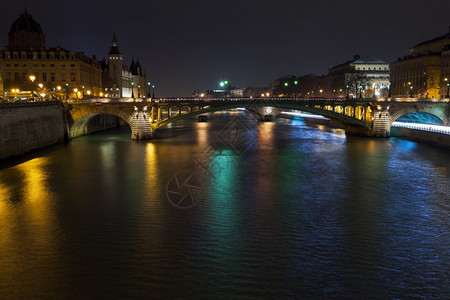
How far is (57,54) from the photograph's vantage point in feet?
259

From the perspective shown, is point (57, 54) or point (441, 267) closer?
point (441, 267)

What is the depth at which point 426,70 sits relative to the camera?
76500mm

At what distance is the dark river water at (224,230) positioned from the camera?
1188 centimetres

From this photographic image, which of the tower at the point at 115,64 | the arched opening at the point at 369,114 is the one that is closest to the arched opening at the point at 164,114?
the tower at the point at 115,64

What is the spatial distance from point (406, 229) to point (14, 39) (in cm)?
9223

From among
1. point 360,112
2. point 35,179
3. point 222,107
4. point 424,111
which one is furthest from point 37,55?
point 424,111

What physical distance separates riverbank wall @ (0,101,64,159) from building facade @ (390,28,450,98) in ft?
181

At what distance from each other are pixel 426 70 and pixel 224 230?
239 ft

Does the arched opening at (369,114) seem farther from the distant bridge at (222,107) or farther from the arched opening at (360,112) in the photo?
the arched opening at (360,112)

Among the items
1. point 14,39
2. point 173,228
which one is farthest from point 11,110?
point 14,39

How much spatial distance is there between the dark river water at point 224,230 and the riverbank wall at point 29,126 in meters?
2.21

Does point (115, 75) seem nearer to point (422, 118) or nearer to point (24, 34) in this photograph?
point (24, 34)

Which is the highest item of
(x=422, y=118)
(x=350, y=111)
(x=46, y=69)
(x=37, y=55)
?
(x=37, y=55)

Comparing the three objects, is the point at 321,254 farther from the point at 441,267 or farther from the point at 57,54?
the point at 57,54
